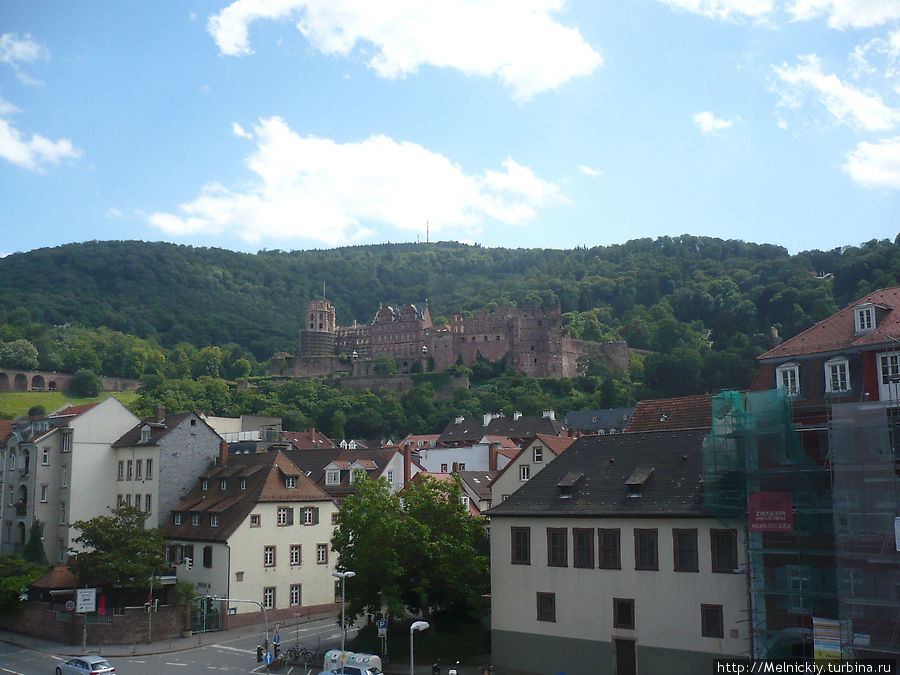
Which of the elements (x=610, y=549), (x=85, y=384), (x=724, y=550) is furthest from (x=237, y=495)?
(x=85, y=384)

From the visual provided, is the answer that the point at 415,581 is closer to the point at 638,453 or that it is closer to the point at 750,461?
the point at 638,453

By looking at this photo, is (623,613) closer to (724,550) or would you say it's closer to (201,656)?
(724,550)

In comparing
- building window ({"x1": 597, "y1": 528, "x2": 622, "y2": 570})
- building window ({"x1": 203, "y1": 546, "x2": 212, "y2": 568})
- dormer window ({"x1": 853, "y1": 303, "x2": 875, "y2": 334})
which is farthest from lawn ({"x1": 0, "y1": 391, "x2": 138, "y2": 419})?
dormer window ({"x1": 853, "y1": 303, "x2": 875, "y2": 334})

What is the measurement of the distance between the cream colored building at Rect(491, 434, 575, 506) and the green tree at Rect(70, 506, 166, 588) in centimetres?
2190

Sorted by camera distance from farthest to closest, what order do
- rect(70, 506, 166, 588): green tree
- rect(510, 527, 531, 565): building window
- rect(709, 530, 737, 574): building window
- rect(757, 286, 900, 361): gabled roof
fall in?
1. rect(70, 506, 166, 588): green tree
2. rect(510, 527, 531, 565): building window
3. rect(709, 530, 737, 574): building window
4. rect(757, 286, 900, 361): gabled roof

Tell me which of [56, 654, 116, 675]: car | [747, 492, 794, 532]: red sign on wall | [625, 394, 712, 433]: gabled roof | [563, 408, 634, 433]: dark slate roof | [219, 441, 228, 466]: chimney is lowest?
[56, 654, 116, 675]: car

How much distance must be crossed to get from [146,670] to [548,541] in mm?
18881

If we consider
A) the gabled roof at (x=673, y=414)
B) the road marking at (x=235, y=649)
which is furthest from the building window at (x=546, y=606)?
the road marking at (x=235, y=649)

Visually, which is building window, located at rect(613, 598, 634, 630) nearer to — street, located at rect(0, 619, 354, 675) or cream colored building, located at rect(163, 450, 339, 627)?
street, located at rect(0, 619, 354, 675)

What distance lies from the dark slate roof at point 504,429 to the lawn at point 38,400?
6604 cm

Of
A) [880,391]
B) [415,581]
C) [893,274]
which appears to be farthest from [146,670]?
[893,274]

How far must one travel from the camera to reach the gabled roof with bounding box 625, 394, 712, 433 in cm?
4653

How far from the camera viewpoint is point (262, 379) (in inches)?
7653

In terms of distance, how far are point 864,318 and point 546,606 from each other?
1708 centimetres
